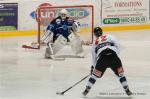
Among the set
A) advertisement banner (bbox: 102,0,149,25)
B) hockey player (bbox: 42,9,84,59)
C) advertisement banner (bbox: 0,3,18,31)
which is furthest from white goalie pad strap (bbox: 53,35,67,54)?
advertisement banner (bbox: 102,0,149,25)

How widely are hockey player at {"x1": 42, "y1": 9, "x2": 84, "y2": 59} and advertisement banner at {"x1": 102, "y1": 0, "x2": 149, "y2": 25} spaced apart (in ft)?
14.7

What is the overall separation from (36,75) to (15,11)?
Result: 22.7ft

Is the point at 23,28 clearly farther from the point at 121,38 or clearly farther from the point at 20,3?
the point at 121,38

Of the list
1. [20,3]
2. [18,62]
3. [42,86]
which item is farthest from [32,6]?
[42,86]

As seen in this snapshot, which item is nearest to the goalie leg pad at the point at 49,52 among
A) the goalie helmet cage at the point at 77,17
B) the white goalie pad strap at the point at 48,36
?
the white goalie pad strap at the point at 48,36

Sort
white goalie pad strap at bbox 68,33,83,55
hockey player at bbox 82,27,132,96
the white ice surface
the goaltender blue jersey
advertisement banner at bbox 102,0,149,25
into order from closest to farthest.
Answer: hockey player at bbox 82,27,132,96 → the white ice surface → the goaltender blue jersey → white goalie pad strap at bbox 68,33,83,55 → advertisement banner at bbox 102,0,149,25

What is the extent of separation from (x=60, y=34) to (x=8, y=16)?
176 inches

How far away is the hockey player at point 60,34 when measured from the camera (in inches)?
555

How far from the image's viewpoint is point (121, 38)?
18469 mm

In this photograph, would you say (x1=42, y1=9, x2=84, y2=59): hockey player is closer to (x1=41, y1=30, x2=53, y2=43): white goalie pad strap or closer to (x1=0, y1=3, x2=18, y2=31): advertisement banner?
(x1=41, y1=30, x2=53, y2=43): white goalie pad strap

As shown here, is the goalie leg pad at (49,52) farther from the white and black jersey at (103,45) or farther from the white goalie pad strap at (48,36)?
the white and black jersey at (103,45)

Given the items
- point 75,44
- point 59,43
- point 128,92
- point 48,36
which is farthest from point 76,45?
point 128,92

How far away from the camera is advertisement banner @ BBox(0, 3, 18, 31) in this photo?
18.4m


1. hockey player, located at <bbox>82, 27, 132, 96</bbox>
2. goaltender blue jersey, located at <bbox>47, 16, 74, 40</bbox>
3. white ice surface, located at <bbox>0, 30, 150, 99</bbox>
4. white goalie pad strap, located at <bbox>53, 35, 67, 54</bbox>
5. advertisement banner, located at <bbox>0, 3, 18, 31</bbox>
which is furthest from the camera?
advertisement banner, located at <bbox>0, 3, 18, 31</bbox>
